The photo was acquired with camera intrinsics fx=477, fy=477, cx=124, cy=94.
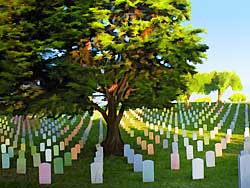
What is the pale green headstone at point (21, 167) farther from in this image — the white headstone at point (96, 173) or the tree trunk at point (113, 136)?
the tree trunk at point (113, 136)

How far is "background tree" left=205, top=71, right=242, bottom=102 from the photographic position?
74.2m

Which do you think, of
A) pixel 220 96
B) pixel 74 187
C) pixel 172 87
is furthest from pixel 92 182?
pixel 220 96

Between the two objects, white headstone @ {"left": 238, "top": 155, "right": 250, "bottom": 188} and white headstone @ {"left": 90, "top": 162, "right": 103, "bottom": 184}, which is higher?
white headstone @ {"left": 238, "top": 155, "right": 250, "bottom": 188}

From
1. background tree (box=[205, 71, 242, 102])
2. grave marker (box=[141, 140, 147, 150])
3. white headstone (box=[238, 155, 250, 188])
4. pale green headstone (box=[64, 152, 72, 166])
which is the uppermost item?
white headstone (box=[238, 155, 250, 188])

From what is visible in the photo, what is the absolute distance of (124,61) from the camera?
17.9 metres

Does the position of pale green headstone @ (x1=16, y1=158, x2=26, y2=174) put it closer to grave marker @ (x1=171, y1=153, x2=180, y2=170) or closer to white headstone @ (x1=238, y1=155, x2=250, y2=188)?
grave marker @ (x1=171, y1=153, x2=180, y2=170)

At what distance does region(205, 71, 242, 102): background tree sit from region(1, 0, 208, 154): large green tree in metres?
55.2

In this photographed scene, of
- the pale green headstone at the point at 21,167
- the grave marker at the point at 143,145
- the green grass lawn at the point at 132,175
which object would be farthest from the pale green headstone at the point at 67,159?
the grave marker at the point at 143,145

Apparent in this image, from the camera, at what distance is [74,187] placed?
13.3 m

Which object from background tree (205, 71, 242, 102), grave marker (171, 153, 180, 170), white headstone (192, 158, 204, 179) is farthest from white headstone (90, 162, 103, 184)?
background tree (205, 71, 242, 102)

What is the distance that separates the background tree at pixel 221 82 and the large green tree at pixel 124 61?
181 ft

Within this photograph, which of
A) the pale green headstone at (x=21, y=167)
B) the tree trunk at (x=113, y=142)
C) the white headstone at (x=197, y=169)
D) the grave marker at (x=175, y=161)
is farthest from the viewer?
the tree trunk at (x=113, y=142)

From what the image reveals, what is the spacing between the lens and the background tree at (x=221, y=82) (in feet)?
244

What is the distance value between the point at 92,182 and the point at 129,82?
620 cm
